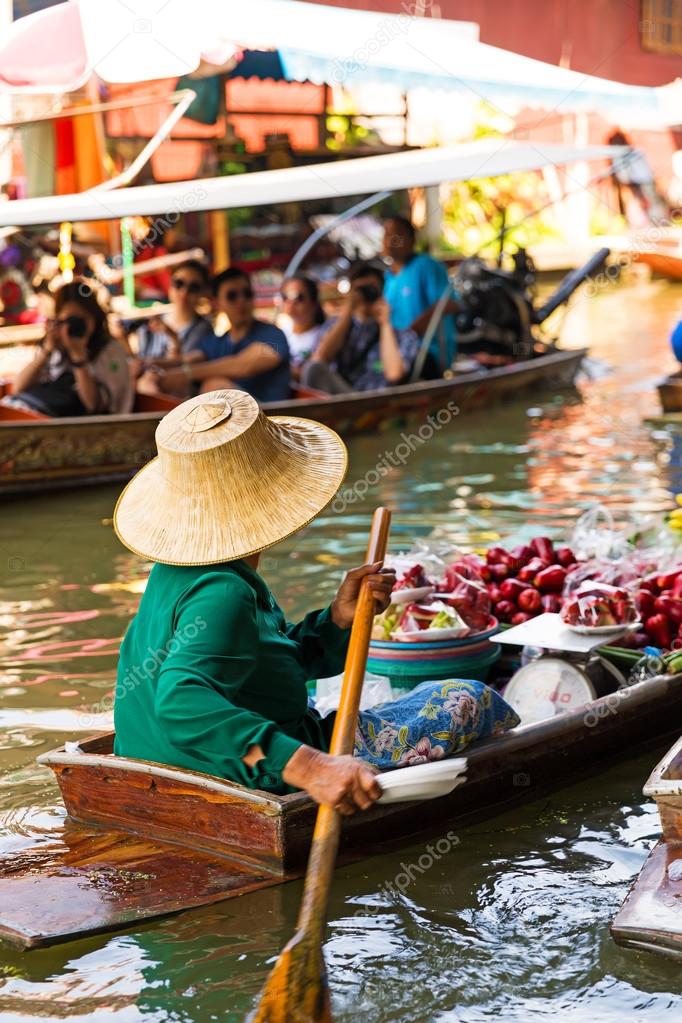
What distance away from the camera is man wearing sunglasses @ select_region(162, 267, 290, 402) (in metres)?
8.28

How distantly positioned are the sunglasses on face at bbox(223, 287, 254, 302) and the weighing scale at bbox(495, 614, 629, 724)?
172 inches

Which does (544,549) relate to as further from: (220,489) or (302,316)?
(302,316)

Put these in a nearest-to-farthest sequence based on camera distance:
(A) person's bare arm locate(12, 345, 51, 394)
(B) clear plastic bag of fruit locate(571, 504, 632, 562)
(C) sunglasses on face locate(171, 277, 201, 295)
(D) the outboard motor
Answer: (B) clear plastic bag of fruit locate(571, 504, 632, 562)
(A) person's bare arm locate(12, 345, 51, 394)
(C) sunglasses on face locate(171, 277, 201, 295)
(D) the outboard motor

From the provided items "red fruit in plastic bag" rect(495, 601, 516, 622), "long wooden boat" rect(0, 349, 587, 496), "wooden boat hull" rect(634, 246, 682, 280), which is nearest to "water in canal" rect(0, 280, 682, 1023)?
"red fruit in plastic bag" rect(495, 601, 516, 622)

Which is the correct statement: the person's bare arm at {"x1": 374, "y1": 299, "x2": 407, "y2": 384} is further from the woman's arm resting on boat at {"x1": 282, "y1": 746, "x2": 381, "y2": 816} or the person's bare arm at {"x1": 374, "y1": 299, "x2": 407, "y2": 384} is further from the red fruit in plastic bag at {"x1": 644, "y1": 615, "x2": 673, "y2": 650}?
the woman's arm resting on boat at {"x1": 282, "y1": 746, "x2": 381, "y2": 816}

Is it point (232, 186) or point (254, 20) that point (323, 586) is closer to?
point (232, 186)

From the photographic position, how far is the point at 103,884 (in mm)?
3125

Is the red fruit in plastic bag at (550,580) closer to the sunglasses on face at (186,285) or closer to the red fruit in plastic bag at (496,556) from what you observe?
the red fruit in plastic bag at (496,556)

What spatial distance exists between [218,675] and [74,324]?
5231mm

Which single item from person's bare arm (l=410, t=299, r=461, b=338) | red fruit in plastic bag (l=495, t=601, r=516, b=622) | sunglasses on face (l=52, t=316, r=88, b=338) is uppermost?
sunglasses on face (l=52, t=316, r=88, b=338)

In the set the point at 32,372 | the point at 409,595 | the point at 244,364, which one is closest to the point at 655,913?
the point at 409,595

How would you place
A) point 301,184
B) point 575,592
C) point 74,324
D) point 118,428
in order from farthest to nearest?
point 301,184 → point 118,428 → point 74,324 → point 575,592

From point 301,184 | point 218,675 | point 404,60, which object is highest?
point 404,60

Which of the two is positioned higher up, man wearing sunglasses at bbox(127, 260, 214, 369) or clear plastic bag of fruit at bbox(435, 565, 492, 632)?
man wearing sunglasses at bbox(127, 260, 214, 369)
